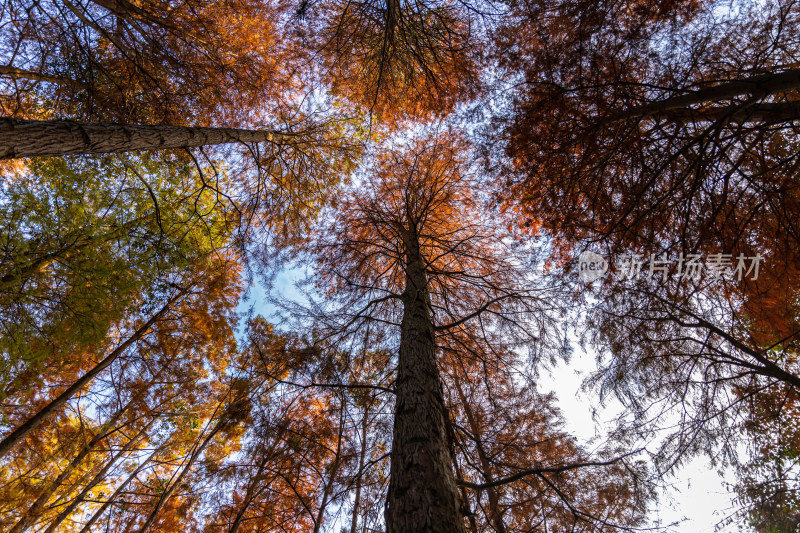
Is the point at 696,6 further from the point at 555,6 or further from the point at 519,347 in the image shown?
the point at 519,347

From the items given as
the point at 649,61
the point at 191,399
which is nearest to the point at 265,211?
the point at 191,399

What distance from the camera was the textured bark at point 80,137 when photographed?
81.0 inches

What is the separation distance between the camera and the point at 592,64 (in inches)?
144

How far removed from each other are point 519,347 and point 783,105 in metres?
3.58

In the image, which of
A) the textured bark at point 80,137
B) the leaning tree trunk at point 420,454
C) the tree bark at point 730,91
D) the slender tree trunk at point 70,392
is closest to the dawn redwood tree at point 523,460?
the leaning tree trunk at point 420,454

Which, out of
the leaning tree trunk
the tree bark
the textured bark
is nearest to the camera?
the leaning tree trunk

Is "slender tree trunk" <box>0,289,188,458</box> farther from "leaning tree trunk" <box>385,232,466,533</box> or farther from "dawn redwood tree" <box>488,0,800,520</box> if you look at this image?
"dawn redwood tree" <box>488,0,800,520</box>

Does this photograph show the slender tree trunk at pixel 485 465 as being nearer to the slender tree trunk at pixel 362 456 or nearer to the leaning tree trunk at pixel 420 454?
the leaning tree trunk at pixel 420 454

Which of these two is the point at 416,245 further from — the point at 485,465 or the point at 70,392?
the point at 70,392

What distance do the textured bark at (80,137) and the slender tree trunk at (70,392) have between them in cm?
419

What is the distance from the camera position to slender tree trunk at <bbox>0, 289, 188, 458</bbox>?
162 inches

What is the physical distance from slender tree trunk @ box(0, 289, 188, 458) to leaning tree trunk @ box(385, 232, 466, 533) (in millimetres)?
5845

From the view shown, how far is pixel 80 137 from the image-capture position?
7.79 ft

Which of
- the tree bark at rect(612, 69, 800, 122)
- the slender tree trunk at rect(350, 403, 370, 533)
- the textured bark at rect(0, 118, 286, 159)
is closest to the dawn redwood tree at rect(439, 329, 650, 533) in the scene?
the slender tree trunk at rect(350, 403, 370, 533)
